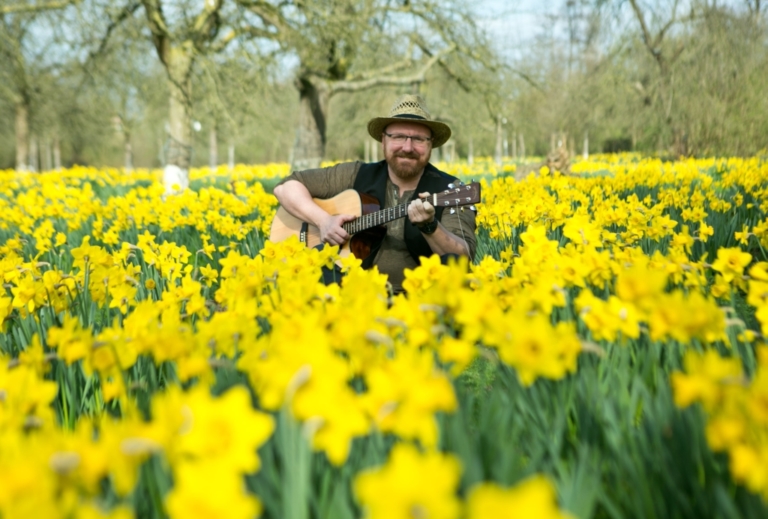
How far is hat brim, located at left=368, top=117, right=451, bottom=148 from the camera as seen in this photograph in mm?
3164

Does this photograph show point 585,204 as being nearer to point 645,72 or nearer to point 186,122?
point 186,122

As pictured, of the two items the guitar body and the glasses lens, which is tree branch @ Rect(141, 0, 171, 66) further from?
the glasses lens

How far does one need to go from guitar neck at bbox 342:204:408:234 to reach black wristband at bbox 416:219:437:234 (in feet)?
0.82

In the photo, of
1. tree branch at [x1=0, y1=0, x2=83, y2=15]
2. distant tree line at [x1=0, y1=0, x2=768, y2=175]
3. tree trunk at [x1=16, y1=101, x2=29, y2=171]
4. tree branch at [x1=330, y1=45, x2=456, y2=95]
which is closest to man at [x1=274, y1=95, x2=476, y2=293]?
distant tree line at [x1=0, y1=0, x2=768, y2=175]

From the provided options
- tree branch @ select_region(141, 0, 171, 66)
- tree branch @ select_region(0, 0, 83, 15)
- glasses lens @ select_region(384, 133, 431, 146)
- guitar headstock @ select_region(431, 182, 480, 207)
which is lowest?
guitar headstock @ select_region(431, 182, 480, 207)

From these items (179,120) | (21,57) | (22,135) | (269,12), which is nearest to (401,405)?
(179,120)

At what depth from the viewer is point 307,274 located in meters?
1.56

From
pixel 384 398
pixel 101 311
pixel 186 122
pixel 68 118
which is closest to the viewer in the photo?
pixel 384 398

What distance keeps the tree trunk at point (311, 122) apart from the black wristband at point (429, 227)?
1128 cm

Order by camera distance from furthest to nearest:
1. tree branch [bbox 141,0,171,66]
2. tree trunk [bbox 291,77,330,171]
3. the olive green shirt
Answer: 1. tree trunk [bbox 291,77,330,171]
2. tree branch [bbox 141,0,171,66]
3. the olive green shirt

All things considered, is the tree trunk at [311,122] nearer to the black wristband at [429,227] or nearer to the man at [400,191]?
the man at [400,191]

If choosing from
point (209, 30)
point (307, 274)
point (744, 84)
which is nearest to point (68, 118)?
point (209, 30)

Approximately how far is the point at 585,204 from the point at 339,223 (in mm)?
2234

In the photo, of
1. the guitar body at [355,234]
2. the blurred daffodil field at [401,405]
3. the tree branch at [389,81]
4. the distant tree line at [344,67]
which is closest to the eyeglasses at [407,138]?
the guitar body at [355,234]
